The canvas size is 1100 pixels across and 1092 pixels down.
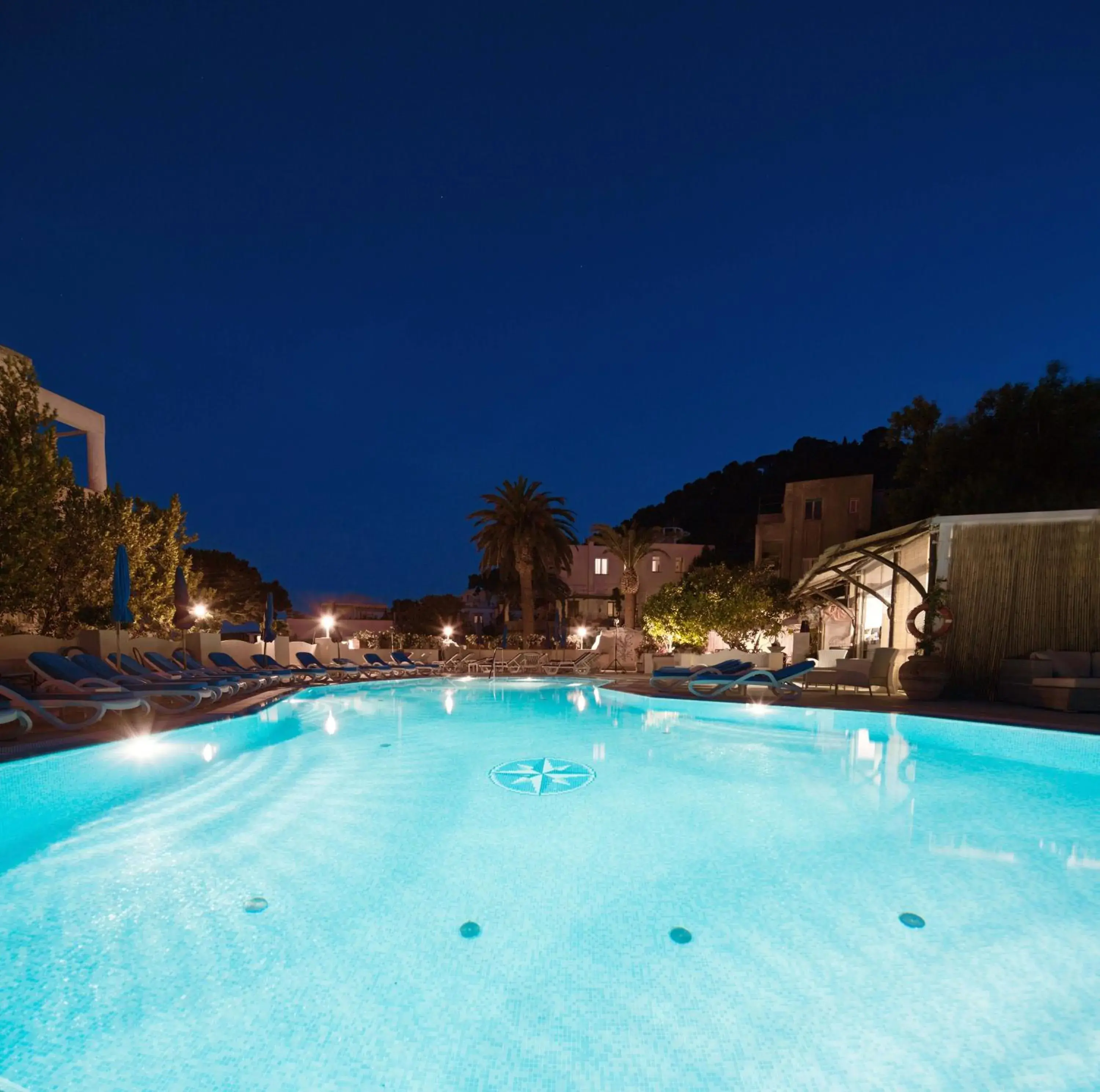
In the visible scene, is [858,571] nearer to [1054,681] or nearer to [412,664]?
[1054,681]

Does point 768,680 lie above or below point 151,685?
below

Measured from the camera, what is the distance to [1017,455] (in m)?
18.4

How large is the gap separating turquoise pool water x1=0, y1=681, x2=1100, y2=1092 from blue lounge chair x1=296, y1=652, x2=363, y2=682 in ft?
26.5

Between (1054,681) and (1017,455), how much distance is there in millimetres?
13858

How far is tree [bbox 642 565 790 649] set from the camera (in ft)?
53.2

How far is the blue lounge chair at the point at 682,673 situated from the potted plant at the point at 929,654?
2286 mm

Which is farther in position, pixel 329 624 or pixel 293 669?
pixel 329 624

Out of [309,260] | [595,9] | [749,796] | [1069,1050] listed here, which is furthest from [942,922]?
[309,260]

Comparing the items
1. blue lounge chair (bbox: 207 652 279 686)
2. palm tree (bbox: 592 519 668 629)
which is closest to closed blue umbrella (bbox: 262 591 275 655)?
blue lounge chair (bbox: 207 652 279 686)

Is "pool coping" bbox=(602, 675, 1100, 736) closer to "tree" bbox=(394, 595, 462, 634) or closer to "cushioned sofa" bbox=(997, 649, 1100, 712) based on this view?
"cushioned sofa" bbox=(997, 649, 1100, 712)

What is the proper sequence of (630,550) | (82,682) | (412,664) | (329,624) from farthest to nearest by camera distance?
1. (630,550)
2. (329,624)
3. (412,664)
4. (82,682)

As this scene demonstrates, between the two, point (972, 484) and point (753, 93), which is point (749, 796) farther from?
point (753, 93)

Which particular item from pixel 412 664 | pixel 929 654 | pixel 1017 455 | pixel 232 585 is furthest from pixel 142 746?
pixel 232 585

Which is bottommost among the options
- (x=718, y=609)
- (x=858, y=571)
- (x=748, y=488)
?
(x=718, y=609)
